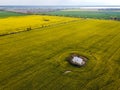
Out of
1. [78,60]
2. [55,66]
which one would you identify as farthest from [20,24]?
[55,66]

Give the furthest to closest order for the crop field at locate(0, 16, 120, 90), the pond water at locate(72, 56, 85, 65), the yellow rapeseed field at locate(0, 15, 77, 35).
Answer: the yellow rapeseed field at locate(0, 15, 77, 35) < the pond water at locate(72, 56, 85, 65) < the crop field at locate(0, 16, 120, 90)

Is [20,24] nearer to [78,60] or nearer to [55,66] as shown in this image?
[78,60]

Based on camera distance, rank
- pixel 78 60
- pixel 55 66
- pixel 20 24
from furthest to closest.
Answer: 1. pixel 20 24
2. pixel 78 60
3. pixel 55 66

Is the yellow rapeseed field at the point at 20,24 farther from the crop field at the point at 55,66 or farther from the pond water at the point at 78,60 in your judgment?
the pond water at the point at 78,60

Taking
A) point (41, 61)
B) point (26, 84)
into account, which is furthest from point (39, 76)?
point (41, 61)

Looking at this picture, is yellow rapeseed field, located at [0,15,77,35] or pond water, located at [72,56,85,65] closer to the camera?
pond water, located at [72,56,85,65]

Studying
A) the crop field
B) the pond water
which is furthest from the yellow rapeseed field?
the pond water

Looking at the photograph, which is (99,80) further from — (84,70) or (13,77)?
(13,77)

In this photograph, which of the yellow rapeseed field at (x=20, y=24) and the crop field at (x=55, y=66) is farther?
the yellow rapeseed field at (x=20, y=24)

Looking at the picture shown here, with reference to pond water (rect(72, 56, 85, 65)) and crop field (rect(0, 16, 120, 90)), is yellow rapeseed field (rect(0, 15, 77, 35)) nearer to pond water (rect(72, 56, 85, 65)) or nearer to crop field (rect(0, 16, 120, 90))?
crop field (rect(0, 16, 120, 90))

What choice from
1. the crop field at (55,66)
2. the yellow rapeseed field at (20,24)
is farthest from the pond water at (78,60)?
the yellow rapeseed field at (20,24)

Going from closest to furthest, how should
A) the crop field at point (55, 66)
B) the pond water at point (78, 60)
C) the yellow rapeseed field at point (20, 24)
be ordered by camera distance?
the crop field at point (55, 66) → the pond water at point (78, 60) → the yellow rapeseed field at point (20, 24)

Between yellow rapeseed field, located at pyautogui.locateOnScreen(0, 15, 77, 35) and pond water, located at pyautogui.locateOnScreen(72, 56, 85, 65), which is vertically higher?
pond water, located at pyautogui.locateOnScreen(72, 56, 85, 65)
